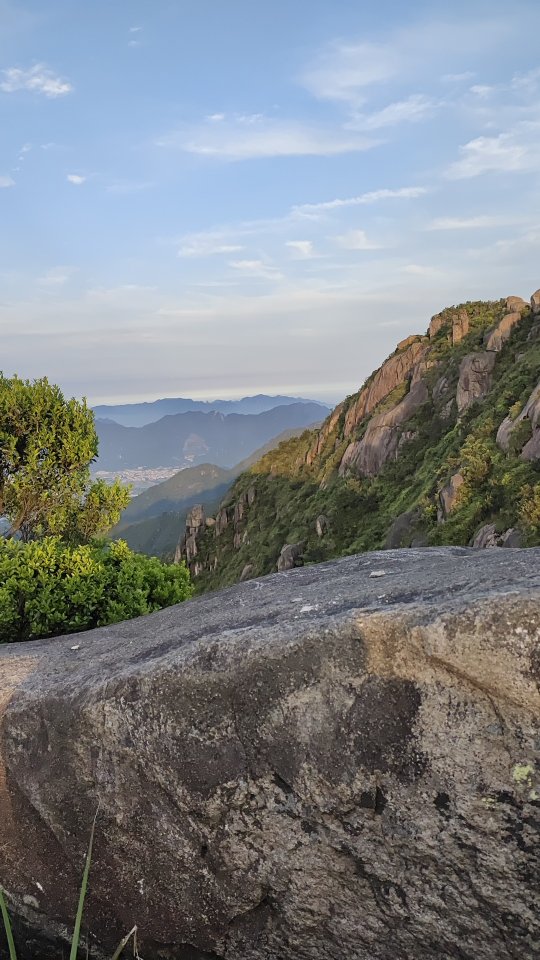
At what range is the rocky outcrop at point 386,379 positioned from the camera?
7762cm

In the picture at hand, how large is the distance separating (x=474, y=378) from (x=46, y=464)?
5358cm

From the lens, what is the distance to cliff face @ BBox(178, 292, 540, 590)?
1417 inches

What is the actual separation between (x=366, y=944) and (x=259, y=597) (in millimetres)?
3528

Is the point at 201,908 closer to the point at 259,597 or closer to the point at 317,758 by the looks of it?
→ the point at 317,758

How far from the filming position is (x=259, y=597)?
24.2 feet

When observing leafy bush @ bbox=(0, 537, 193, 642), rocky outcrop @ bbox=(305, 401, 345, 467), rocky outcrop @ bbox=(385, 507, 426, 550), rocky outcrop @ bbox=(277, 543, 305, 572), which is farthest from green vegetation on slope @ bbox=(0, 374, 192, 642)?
rocky outcrop @ bbox=(305, 401, 345, 467)

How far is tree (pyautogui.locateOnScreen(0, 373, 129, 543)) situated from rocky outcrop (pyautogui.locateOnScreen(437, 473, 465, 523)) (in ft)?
91.7

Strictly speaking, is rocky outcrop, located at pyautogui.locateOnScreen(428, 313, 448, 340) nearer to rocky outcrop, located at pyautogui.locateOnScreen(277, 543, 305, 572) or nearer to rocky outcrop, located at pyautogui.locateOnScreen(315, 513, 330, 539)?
rocky outcrop, located at pyautogui.locateOnScreen(315, 513, 330, 539)

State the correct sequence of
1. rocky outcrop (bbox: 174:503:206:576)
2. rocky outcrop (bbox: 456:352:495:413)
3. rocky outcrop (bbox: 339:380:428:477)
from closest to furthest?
rocky outcrop (bbox: 456:352:495:413)
rocky outcrop (bbox: 339:380:428:477)
rocky outcrop (bbox: 174:503:206:576)

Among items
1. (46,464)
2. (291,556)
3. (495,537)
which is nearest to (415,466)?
(291,556)

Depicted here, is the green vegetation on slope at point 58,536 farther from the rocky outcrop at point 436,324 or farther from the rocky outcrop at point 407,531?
the rocky outcrop at point 436,324

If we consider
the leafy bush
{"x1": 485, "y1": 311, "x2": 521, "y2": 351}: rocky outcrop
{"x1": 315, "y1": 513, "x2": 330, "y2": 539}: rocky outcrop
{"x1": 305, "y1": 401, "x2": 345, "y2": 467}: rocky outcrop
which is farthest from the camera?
{"x1": 305, "y1": 401, "x2": 345, "y2": 467}: rocky outcrop

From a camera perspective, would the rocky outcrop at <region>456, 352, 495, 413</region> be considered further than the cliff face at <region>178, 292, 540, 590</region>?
Yes

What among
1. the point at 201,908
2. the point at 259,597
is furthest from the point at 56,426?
the point at 201,908
